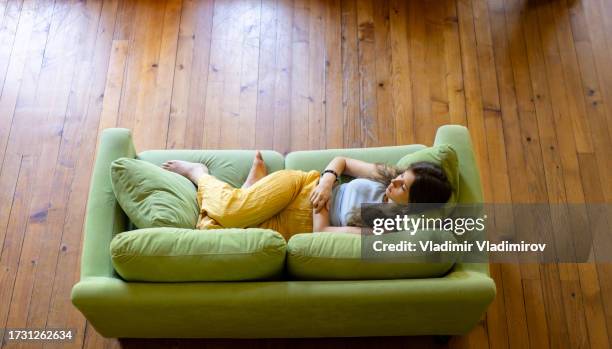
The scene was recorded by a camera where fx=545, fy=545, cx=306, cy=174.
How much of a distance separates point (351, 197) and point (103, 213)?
88 cm

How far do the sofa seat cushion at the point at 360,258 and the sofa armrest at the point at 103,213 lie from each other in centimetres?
64

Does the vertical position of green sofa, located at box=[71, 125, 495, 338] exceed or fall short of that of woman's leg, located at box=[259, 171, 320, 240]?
it falls short

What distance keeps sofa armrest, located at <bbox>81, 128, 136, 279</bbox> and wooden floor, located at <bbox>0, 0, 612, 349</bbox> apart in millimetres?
579

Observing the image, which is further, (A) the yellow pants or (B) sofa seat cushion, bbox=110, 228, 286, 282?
(A) the yellow pants

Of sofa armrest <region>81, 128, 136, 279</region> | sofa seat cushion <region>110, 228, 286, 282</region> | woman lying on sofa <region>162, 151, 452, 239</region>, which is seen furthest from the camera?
woman lying on sofa <region>162, 151, 452, 239</region>

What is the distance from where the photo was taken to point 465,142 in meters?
2.10

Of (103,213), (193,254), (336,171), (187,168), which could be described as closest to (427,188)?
(336,171)

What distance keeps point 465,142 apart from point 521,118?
81cm

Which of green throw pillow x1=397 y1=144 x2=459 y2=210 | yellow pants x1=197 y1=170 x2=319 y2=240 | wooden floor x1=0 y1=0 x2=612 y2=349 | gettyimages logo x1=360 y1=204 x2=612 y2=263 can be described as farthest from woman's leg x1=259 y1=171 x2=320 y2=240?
wooden floor x1=0 y1=0 x2=612 y2=349

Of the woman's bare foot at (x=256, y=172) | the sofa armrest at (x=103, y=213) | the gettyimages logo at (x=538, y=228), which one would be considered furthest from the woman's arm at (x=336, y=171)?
the sofa armrest at (x=103, y=213)

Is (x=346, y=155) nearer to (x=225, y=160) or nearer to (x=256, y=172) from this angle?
(x=256, y=172)

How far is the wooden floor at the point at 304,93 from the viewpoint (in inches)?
95.4

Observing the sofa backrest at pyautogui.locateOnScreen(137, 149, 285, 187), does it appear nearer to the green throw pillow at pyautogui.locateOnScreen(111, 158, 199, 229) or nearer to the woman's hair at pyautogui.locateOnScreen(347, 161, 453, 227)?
the green throw pillow at pyautogui.locateOnScreen(111, 158, 199, 229)

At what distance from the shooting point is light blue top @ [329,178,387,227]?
198 centimetres
